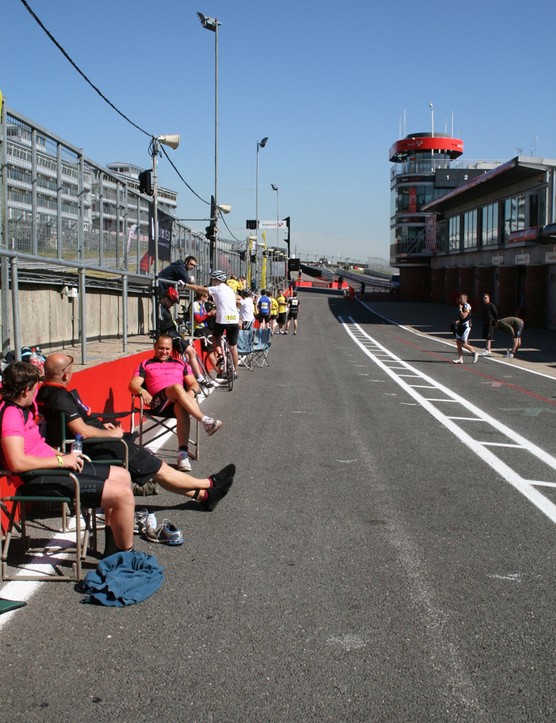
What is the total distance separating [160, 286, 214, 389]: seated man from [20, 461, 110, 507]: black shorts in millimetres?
5034

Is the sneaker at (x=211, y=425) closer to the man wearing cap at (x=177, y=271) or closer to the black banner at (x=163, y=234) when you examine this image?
the man wearing cap at (x=177, y=271)

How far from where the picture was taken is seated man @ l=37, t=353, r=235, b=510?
595cm

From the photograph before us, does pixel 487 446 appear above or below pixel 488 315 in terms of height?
below

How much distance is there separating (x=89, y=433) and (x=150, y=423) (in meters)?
4.73

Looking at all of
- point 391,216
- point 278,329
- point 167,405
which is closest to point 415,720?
point 167,405

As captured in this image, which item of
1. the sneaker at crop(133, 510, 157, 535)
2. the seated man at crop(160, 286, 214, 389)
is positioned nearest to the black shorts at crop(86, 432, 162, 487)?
the sneaker at crop(133, 510, 157, 535)

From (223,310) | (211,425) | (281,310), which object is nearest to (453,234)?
(281,310)

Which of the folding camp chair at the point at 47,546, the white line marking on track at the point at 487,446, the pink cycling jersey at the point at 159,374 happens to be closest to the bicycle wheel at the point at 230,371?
the white line marking on track at the point at 487,446

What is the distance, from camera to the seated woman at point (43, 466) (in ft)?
16.3

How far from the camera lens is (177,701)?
3.41 metres

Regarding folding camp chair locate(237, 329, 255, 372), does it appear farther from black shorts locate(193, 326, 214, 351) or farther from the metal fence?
the metal fence

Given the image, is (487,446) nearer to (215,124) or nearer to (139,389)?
(139,389)

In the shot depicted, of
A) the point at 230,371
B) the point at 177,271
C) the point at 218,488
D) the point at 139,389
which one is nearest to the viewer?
the point at 218,488

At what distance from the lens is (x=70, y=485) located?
199 inches
